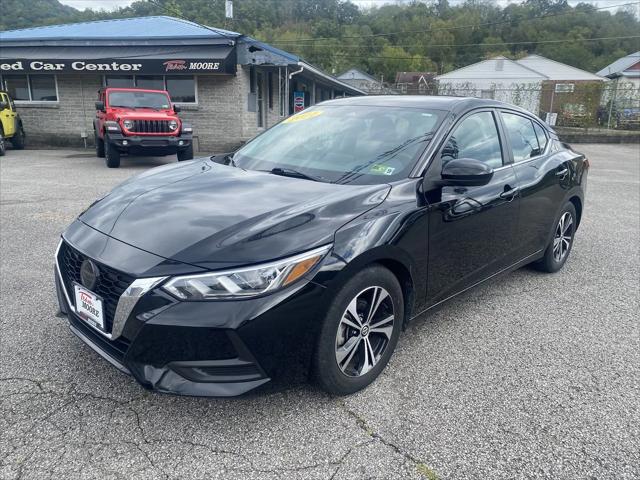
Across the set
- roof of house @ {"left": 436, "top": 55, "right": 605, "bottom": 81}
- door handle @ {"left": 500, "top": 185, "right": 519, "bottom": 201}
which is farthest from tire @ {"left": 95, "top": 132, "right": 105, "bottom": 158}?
roof of house @ {"left": 436, "top": 55, "right": 605, "bottom": 81}

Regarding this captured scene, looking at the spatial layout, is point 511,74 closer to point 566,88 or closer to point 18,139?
point 566,88

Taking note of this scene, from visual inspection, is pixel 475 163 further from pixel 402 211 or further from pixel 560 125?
pixel 560 125

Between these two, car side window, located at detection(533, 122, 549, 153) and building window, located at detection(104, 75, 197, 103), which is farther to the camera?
building window, located at detection(104, 75, 197, 103)

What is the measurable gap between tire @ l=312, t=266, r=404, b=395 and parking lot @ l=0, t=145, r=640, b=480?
0.14 m

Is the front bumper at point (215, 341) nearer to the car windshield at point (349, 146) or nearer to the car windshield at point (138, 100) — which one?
the car windshield at point (349, 146)

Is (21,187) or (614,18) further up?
(614,18)

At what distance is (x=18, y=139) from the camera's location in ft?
51.4

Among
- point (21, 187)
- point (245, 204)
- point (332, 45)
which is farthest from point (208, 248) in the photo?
point (332, 45)

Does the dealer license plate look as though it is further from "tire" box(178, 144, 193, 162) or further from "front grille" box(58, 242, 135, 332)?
"tire" box(178, 144, 193, 162)

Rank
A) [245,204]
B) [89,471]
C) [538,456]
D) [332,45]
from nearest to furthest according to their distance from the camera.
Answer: [89,471] < [538,456] < [245,204] < [332,45]

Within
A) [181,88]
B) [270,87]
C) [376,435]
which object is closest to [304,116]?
[376,435]

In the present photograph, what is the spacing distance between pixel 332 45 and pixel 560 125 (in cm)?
4474

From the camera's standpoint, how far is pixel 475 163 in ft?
9.80

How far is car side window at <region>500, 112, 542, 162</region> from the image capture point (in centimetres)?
399
